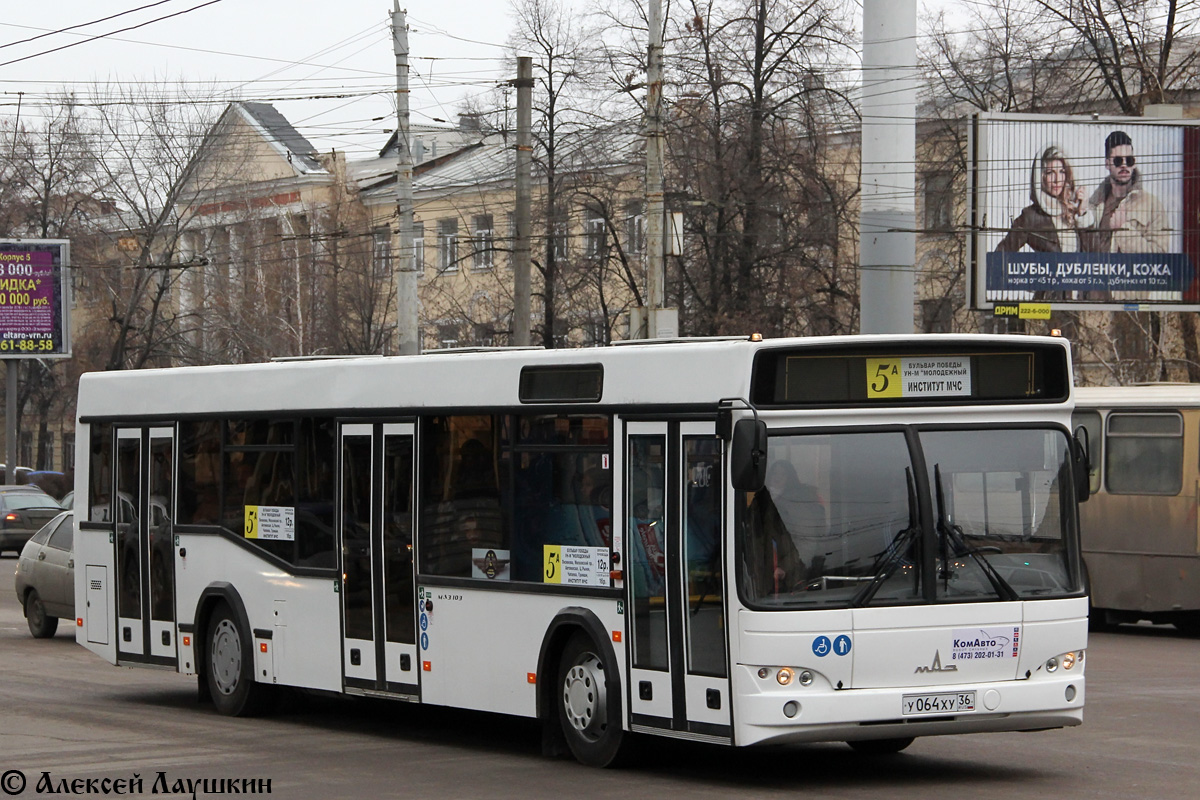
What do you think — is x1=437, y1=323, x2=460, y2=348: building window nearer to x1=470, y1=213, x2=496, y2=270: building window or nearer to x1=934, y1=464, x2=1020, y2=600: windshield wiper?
→ x1=470, y1=213, x2=496, y2=270: building window

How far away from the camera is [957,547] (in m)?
9.15

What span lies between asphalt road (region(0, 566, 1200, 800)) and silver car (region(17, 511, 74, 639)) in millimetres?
5421

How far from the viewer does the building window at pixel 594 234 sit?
127ft

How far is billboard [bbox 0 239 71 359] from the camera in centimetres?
4772

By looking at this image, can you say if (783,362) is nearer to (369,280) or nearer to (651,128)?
(651,128)

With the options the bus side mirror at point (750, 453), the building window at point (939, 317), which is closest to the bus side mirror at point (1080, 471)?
the bus side mirror at point (750, 453)

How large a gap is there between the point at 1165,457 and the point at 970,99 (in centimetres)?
1894

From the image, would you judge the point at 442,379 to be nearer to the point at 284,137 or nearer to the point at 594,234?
the point at 594,234

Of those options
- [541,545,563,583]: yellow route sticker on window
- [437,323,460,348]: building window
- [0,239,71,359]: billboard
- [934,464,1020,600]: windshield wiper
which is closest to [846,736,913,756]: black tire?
[934,464,1020,600]: windshield wiper

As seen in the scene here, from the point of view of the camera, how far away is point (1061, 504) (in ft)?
31.1

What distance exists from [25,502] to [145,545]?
24.8 meters

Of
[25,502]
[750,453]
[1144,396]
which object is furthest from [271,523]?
[25,502]

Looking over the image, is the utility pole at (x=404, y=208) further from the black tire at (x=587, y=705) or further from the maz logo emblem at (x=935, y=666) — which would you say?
the maz logo emblem at (x=935, y=666)

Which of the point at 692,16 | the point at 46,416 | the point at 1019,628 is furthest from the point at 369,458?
the point at 46,416
